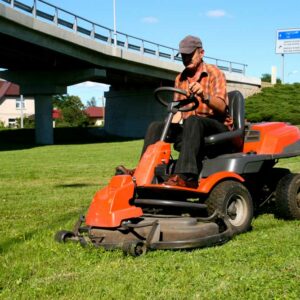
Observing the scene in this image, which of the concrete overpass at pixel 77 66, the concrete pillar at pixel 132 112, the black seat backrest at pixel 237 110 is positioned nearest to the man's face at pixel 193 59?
the black seat backrest at pixel 237 110

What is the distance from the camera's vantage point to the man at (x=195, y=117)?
4824 millimetres

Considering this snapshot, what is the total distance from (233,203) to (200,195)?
0.39m

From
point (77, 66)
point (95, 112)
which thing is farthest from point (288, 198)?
point (95, 112)

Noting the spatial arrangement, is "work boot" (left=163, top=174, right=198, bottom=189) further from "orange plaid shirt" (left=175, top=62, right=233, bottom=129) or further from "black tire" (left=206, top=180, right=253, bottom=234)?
"orange plaid shirt" (left=175, top=62, right=233, bottom=129)

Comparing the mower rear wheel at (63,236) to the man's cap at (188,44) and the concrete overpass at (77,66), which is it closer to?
the man's cap at (188,44)

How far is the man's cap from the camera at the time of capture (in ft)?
17.3

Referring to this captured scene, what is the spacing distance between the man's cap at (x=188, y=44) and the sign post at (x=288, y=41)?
52.3 m

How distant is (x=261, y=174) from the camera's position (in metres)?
6.07

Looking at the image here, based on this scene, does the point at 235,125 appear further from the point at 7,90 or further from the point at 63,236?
the point at 7,90

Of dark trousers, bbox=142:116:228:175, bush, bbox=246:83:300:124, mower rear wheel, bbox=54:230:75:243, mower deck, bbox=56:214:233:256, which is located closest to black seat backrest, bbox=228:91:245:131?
dark trousers, bbox=142:116:228:175

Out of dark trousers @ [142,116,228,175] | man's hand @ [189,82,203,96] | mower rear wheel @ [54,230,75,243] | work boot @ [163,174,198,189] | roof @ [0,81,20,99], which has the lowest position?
mower rear wheel @ [54,230,75,243]

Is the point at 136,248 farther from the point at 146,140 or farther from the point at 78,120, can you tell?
the point at 78,120

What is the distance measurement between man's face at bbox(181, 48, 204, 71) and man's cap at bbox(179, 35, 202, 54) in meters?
0.06

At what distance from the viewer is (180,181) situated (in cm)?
468
